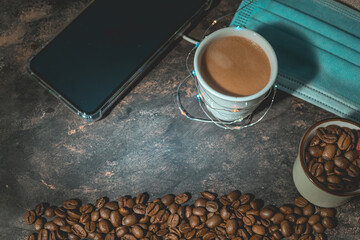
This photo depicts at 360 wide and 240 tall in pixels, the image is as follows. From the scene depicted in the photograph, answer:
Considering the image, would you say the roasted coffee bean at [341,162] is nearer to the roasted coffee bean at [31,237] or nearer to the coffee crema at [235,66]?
the coffee crema at [235,66]

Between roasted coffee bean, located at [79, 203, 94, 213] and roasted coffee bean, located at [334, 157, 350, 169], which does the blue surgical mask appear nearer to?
roasted coffee bean, located at [334, 157, 350, 169]

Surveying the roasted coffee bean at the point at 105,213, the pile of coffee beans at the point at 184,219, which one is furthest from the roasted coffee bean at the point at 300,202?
the roasted coffee bean at the point at 105,213

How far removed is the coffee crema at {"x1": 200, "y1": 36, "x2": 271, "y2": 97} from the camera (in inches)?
36.5

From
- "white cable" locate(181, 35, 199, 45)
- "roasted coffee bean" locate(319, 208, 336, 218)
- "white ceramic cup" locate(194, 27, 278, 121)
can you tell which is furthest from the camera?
"white cable" locate(181, 35, 199, 45)

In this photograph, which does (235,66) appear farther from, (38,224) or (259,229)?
(38,224)

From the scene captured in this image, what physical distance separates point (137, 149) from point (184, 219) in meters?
0.28

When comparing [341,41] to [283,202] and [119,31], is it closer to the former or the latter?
[283,202]

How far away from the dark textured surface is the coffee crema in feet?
0.87

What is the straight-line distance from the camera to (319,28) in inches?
42.1

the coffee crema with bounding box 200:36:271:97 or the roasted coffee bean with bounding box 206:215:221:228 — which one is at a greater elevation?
the coffee crema with bounding box 200:36:271:97

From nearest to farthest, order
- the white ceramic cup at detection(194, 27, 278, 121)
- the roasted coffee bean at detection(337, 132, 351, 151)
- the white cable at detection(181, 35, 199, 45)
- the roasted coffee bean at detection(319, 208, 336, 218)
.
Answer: the white ceramic cup at detection(194, 27, 278, 121), the roasted coffee bean at detection(337, 132, 351, 151), the roasted coffee bean at detection(319, 208, 336, 218), the white cable at detection(181, 35, 199, 45)

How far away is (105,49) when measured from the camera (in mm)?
1129

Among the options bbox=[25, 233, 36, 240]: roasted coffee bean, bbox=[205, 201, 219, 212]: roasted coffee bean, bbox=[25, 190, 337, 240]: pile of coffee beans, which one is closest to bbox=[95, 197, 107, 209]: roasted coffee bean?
bbox=[25, 190, 337, 240]: pile of coffee beans

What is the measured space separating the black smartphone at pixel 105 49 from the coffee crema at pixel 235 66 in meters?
0.26
